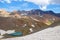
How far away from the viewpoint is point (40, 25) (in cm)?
343

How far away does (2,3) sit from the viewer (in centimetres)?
340

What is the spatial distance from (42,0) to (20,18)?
0.62 meters

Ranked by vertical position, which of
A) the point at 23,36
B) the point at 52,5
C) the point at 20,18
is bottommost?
the point at 23,36

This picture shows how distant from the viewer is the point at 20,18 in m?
3.44

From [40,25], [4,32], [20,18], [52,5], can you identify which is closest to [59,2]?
[52,5]

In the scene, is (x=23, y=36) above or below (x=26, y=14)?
below

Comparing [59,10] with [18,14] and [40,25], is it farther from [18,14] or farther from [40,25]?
[18,14]

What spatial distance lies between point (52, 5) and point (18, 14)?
78 centimetres

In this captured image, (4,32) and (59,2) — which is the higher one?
(59,2)

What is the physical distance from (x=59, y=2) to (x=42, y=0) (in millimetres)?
374

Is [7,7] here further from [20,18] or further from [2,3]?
[20,18]

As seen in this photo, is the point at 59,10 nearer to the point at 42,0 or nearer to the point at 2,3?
the point at 42,0

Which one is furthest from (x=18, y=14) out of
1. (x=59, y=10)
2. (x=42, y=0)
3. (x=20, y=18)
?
(x=59, y=10)

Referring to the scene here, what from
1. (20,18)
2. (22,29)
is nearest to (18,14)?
(20,18)
